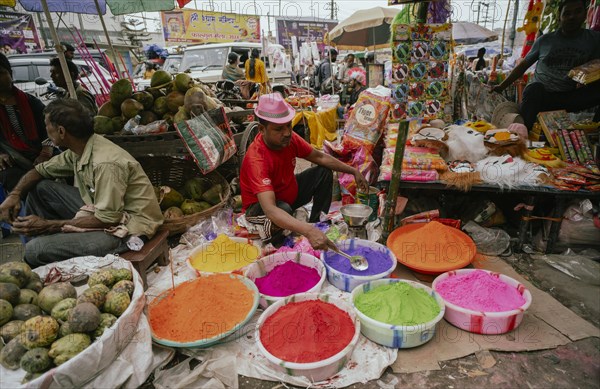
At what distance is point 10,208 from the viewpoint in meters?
2.33

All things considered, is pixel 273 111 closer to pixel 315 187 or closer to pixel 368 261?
pixel 315 187

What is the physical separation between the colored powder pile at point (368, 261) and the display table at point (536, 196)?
0.63 meters

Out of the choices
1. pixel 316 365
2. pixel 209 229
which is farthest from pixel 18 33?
pixel 316 365

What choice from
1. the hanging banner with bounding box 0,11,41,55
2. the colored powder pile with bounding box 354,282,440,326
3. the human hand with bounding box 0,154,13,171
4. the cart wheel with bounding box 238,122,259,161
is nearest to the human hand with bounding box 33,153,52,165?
the human hand with bounding box 0,154,13,171

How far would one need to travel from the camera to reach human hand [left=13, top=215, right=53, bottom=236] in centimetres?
200

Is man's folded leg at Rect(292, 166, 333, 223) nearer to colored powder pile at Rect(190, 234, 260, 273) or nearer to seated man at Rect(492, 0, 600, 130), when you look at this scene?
colored powder pile at Rect(190, 234, 260, 273)

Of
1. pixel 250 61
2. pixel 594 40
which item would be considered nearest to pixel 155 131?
pixel 594 40

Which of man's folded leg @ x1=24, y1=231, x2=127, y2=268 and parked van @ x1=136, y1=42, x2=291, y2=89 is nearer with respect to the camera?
man's folded leg @ x1=24, y1=231, x2=127, y2=268

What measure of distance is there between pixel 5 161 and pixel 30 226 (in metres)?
1.50

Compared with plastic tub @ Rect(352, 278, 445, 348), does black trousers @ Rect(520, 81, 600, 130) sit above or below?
above

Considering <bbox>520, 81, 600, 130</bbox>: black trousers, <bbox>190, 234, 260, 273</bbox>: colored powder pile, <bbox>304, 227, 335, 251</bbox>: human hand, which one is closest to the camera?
<bbox>304, 227, 335, 251</bbox>: human hand

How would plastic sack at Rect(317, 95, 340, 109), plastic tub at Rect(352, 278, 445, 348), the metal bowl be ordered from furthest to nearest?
1. plastic sack at Rect(317, 95, 340, 109)
2. the metal bowl
3. plastic tub at Rect(352, 278, 445, 348)

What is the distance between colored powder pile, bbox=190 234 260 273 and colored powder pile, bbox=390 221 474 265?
40.4 inches

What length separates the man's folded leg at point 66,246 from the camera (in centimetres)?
203
